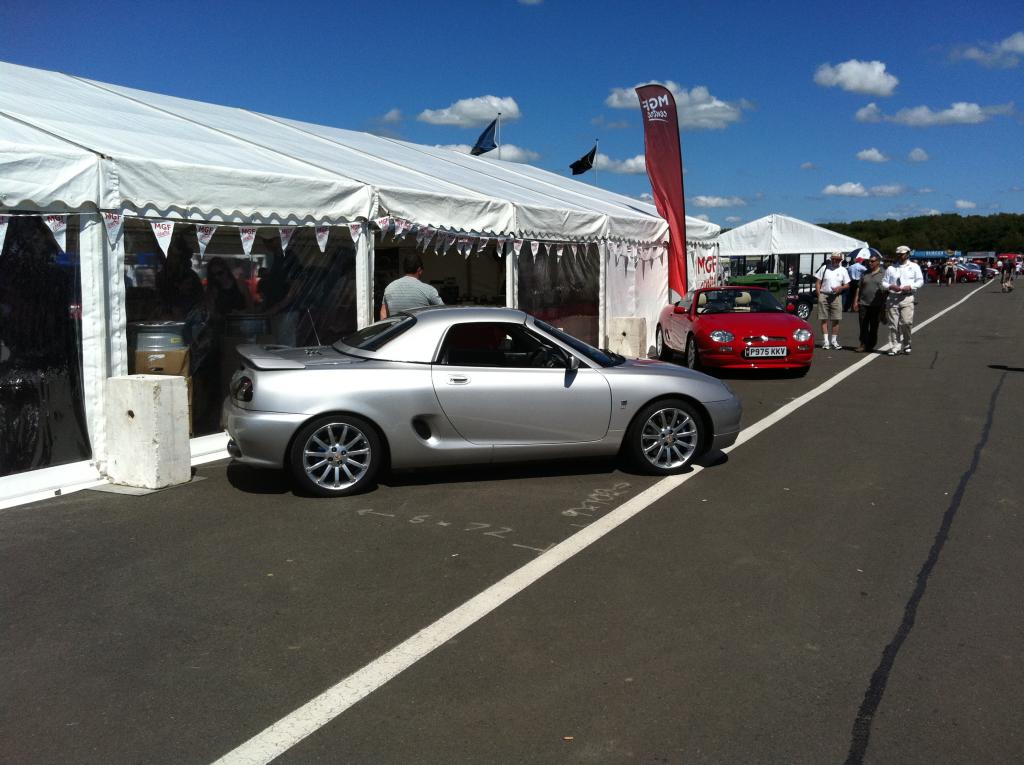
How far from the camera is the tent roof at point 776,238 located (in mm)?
28250

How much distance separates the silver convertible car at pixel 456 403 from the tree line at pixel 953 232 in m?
149

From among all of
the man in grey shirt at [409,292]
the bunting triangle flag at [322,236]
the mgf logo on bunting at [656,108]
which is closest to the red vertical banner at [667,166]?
the mgf logo on bunting at [656,108]

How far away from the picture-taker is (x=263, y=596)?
14.8ft

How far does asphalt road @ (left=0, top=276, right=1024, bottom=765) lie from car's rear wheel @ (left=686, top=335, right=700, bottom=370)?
6.35m

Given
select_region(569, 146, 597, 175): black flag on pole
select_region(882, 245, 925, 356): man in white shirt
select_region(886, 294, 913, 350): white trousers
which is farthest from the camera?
select_region(569, 146, 597, 175): black flag on pole

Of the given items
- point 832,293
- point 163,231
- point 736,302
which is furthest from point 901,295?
point 163,231

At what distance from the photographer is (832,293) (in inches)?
666

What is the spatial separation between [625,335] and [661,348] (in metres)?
1.30

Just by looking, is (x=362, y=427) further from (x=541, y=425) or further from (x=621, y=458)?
(x=621, y=458)

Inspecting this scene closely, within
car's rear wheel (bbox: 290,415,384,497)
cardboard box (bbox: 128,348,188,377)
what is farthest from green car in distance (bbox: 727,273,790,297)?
car's rear wheel (bbox: 290,415,384,497)

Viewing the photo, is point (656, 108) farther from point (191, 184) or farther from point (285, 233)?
point (191, 184)

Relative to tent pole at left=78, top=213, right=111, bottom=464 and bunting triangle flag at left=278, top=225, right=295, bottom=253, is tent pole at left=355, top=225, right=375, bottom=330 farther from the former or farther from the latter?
tent pole at left=78, top=213, right=111, bottom=464

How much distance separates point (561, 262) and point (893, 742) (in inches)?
450

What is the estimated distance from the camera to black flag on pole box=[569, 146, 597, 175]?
23062mm
